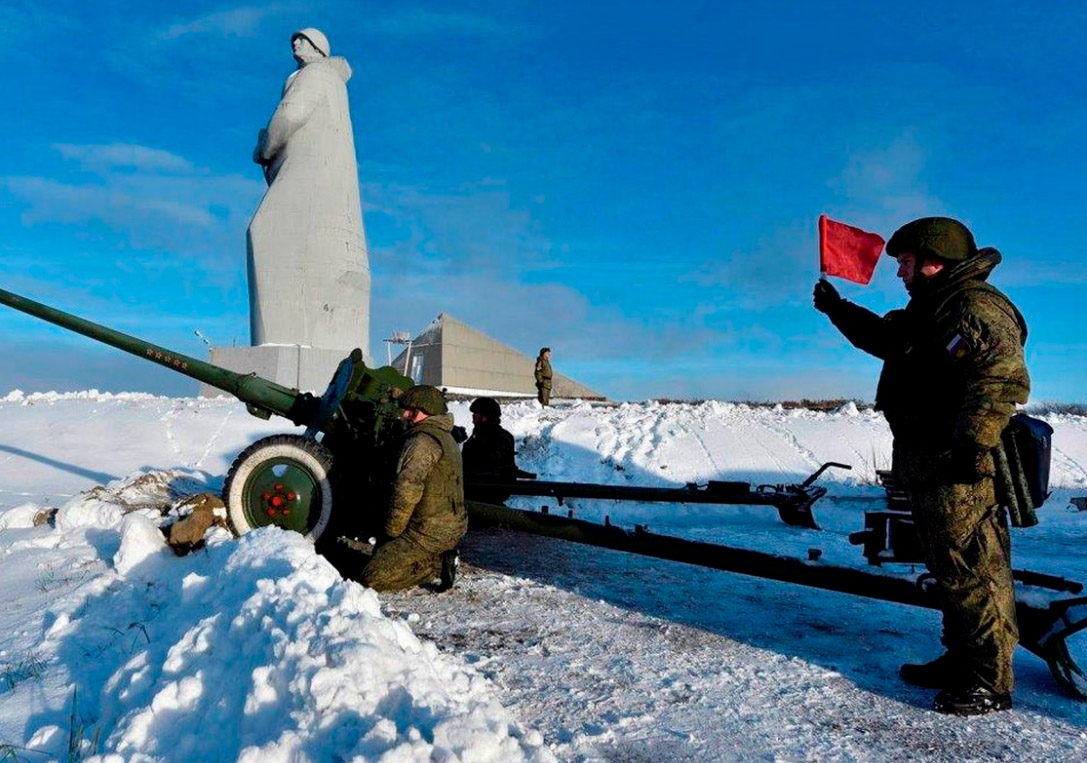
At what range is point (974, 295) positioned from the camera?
2893mm

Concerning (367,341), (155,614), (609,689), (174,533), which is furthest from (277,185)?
(609,689)

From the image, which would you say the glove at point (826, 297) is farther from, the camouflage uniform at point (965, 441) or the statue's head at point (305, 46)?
the statue's head at point (305, 46)

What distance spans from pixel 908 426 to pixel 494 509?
8.08ft

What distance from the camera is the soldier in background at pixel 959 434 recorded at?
9.12 feet

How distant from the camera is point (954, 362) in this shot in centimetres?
285

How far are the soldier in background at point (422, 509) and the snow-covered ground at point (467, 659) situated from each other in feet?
0.58

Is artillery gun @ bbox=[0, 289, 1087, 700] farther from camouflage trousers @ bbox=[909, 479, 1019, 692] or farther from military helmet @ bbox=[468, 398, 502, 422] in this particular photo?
military helmet @ bbox=[468, 398, 502, 422]

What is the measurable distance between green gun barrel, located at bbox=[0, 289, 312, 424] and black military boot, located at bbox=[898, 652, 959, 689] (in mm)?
4016

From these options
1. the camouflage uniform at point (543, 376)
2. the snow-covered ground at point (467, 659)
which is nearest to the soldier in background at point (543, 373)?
the camouflage uniform at point (543, 376)

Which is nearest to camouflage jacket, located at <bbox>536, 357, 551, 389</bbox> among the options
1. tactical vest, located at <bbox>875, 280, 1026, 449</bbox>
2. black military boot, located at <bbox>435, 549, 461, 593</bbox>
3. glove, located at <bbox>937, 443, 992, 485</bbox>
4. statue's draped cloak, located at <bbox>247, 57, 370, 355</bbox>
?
statue's draped cloak, located at <bbox>247, 57, 370, 355</bbox>

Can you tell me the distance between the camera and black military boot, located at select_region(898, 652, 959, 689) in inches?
120

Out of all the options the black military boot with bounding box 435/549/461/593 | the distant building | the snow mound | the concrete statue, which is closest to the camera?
the snow mound

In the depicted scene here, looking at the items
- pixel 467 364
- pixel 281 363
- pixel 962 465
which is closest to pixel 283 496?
pixel 962 465

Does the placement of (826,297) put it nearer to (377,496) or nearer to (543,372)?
(377,496)
